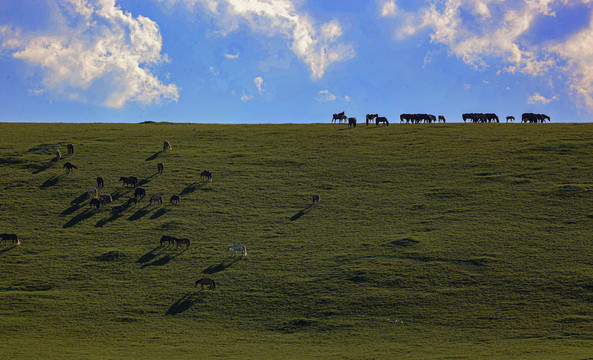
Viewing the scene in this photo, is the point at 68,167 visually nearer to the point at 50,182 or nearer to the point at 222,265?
the point at 50,182

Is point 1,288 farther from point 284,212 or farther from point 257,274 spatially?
point 284,212

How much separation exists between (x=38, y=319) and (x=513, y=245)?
34.0 metres

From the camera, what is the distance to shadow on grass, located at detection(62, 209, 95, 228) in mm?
46750

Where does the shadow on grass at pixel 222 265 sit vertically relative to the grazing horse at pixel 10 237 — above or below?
below

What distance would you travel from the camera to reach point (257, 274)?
39.1 metres

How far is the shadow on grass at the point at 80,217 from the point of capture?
46.8 meters

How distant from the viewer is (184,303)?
35844 millimetres

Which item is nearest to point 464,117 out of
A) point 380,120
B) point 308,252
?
point 380,120

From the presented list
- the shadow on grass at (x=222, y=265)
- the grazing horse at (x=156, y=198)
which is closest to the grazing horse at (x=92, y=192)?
the grazing horse at (x=156, y=198)

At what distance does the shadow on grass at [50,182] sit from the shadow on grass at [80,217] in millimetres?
7459

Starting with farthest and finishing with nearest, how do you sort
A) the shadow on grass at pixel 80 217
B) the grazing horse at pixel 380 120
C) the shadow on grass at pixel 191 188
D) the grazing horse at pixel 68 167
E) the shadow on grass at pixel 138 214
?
the grazing horse at pixel 380 120, the grazing horse at pixel 68 167, the shadow on grass at pixel 191 188, the shadow on grass at pixel 138 214, the shadow on grass at pixel 80 217

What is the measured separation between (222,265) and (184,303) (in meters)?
5.08

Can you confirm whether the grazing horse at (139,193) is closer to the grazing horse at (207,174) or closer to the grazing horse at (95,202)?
the grazing horse at (95,202)

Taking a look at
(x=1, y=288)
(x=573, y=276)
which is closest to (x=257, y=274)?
(x=1, y=288)
